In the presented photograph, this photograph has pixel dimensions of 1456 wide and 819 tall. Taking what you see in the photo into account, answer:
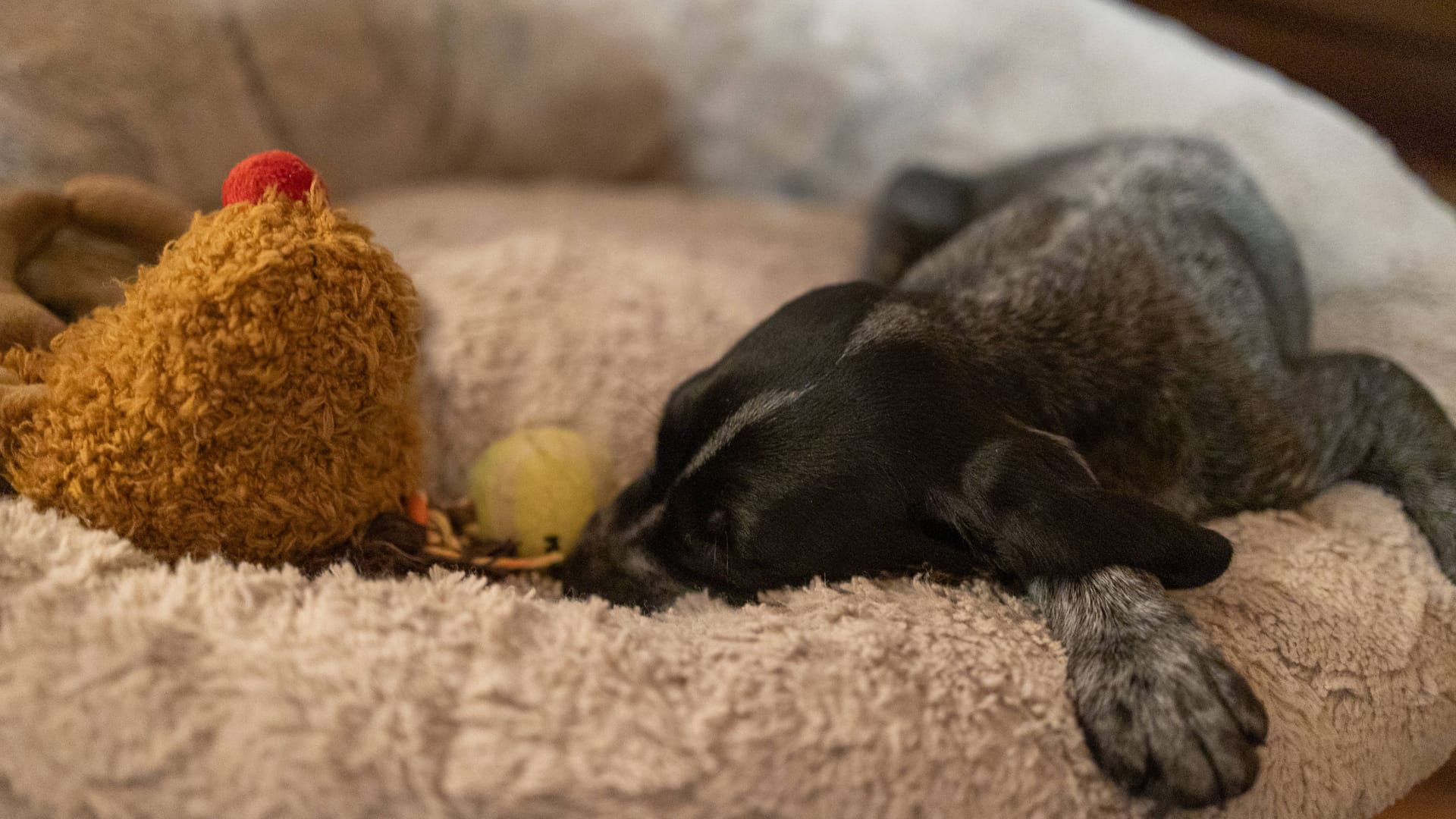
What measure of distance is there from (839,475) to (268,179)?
1121mm

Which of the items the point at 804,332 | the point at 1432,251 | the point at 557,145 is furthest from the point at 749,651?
the point at 557,145

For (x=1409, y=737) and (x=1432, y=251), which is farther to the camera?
(x=1432, y=251)

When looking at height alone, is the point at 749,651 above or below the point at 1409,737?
above

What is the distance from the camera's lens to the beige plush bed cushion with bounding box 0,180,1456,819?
130cm

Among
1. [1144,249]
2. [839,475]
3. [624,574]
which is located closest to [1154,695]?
[839,475]

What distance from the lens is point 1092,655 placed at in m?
1.57

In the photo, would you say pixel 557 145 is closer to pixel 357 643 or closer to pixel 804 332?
pixel 804 332

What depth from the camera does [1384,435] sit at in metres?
2.19

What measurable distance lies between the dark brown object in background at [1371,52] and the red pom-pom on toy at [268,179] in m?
4.45

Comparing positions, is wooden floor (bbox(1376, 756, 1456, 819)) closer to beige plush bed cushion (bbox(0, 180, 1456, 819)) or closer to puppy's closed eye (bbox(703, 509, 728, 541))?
beige plush bed cushion (bbox(0, 180, 1456, 819))

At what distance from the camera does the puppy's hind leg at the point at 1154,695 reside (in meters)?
1.43

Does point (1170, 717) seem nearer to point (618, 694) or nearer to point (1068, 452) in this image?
point (1068, 452)

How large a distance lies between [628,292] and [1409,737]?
2000 millimetres

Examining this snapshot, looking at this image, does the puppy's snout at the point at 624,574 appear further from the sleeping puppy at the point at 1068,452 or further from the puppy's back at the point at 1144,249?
the puppy's back at the point at 1144,249
